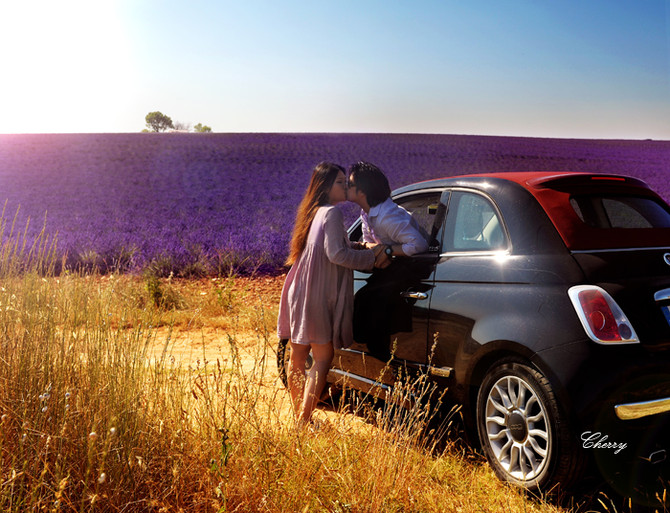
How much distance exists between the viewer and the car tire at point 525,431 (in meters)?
2.96

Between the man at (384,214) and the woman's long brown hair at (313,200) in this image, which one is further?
the woman's long brown hair at (313,200)

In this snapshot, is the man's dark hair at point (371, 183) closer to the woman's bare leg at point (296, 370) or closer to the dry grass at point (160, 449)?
the woman's bare leg at point (296, 370)

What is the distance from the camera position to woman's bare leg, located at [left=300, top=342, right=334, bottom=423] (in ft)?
13.7

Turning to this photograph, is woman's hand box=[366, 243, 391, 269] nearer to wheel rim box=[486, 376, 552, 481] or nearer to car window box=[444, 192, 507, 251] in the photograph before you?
car window box=[444, 192, 507, 251]

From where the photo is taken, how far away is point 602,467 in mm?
2920

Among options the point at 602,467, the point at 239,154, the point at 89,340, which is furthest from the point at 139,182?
the point at 602,467

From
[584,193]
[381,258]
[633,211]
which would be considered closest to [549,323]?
[584,193]

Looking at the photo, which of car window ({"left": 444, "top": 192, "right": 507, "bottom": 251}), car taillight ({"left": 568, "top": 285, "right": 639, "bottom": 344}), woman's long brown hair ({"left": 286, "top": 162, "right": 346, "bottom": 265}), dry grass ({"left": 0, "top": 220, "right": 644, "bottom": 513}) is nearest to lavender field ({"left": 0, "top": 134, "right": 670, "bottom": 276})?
woman's long brown hair ({"left": 286, "top": 162, "right": 346, "bottom": 265})

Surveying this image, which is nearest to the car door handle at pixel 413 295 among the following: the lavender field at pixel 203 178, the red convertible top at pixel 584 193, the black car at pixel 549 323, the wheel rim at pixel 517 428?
the black car at pixel 549 323

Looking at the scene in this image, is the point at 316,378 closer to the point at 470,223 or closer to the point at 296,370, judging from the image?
the point at 296,370

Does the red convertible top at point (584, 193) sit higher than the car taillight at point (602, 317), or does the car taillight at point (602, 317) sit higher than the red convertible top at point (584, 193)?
the red convertible top at point (584, 193)

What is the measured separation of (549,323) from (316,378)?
180 cm

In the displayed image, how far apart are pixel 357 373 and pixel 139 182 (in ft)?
68.8

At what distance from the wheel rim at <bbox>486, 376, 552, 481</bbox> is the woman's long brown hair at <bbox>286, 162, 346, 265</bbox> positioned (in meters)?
1.73
